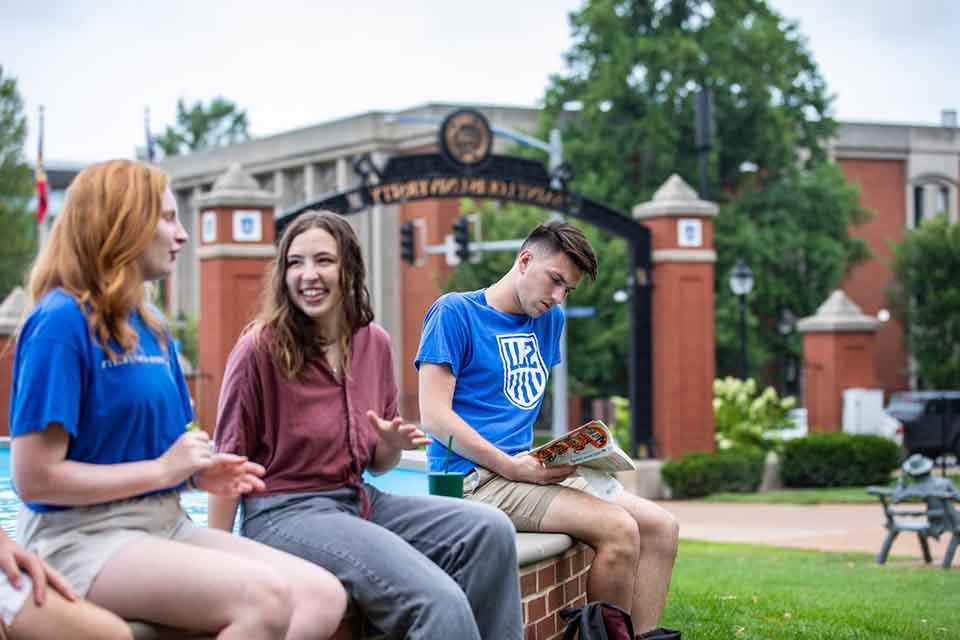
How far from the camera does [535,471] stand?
18.2ft

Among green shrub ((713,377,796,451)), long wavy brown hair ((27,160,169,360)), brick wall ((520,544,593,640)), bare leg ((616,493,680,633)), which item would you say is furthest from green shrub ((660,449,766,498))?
long wavy brown hair ((27,160,169,360))

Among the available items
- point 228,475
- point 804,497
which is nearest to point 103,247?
point 228,475

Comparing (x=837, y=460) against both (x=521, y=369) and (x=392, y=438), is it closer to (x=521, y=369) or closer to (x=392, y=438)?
(x=521, y=369)

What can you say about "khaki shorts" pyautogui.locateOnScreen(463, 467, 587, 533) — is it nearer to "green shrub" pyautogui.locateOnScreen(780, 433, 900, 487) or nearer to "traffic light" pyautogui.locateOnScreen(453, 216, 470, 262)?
"green shrub" pyautogui.locateOnScreen(780, 433, 900, 487)

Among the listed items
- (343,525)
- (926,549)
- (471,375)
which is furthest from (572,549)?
(926,549)

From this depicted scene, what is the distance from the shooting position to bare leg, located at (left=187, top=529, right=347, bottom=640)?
400cm

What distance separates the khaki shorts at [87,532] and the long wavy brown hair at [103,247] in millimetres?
408

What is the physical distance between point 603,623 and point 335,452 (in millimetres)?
1242

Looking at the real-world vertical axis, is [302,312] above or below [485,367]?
above

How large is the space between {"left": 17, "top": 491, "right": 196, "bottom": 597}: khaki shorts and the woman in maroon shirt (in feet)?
1.73

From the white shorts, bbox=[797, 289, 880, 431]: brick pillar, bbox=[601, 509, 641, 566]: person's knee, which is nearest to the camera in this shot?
the white shorts

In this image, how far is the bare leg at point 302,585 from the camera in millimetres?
4004

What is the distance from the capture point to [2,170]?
4481 centimetres

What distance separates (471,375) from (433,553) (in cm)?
129
